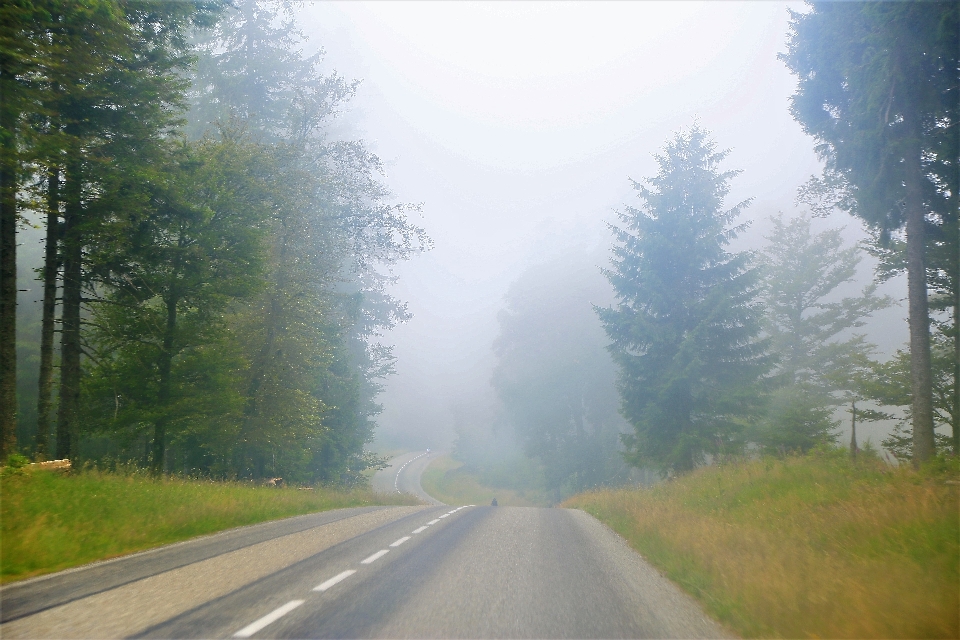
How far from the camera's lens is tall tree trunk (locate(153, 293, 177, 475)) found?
53.8 feet

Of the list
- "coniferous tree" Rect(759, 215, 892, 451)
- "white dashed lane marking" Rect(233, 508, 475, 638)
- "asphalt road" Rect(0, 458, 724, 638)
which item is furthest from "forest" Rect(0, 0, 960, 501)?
"white dashed lane marking" Rect(233, 508, 475, 638)

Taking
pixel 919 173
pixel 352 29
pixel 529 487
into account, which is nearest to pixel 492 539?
pixel 919 173

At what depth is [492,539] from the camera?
11141mm

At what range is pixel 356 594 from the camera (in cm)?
632

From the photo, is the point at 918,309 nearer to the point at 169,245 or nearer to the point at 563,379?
the point at 169,245

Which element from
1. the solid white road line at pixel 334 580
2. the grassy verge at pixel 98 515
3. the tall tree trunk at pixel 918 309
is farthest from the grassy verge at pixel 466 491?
the solid white road line at pixel 334 580

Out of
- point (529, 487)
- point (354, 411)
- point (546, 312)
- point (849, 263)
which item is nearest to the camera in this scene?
point (354, 411)

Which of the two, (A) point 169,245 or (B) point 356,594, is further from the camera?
(A) point 169,245

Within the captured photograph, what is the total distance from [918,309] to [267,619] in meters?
12.8

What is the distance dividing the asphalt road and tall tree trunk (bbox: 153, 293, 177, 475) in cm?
758

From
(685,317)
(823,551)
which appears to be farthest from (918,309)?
(685,317)

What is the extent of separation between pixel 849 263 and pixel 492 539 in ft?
102

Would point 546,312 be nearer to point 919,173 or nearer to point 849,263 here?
point 849,263

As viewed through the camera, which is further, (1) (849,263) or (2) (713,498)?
(1) (849,263)
